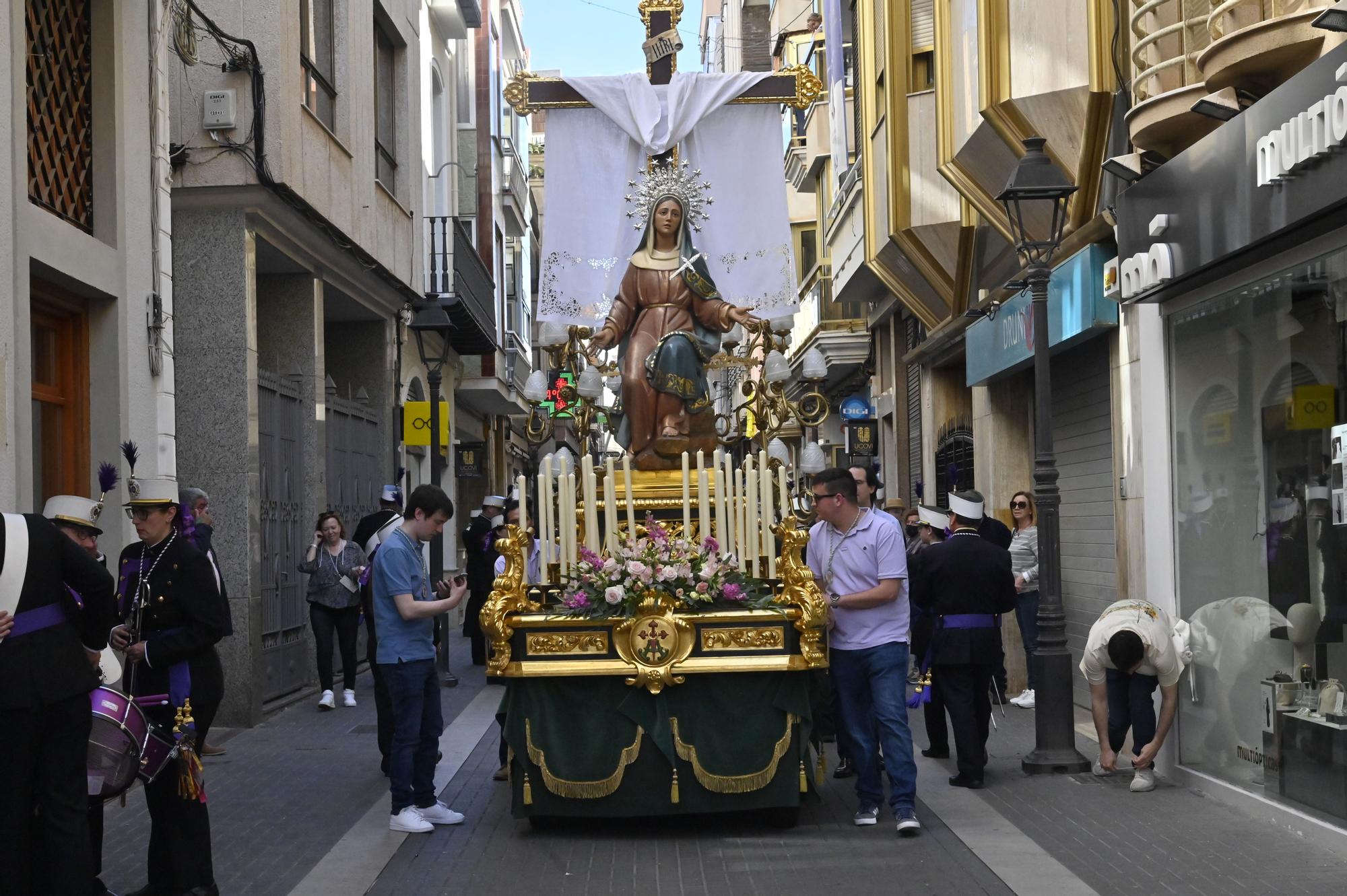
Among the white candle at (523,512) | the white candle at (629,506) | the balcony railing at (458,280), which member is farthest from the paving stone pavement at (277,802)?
the balcony railing at (458,280)

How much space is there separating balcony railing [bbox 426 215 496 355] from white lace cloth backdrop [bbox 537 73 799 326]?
27.6 ft

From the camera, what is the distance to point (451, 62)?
2614 centimetres

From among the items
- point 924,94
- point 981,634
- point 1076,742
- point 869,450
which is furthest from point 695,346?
point 869,450

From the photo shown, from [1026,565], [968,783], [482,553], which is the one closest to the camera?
[968,783]

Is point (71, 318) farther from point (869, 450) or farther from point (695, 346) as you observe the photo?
point (869, 450)

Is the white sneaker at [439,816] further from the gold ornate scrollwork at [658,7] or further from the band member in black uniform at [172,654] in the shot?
the gold ornate scrollwork at [658,7]

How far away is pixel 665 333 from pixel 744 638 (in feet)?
9.52

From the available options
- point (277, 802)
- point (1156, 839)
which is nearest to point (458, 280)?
point (277, 802)

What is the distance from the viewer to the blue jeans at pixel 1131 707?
31.0 ft

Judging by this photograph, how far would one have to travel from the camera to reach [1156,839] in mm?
7934

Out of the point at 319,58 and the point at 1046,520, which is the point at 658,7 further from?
the point at 319,58

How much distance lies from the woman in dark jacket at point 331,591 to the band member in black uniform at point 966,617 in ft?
19.3

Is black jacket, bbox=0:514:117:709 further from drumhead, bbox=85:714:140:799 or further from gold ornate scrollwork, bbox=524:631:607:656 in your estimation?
gold ornate scrollwork, bbox=524:631:607:656

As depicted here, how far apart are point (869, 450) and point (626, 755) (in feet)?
62.8
